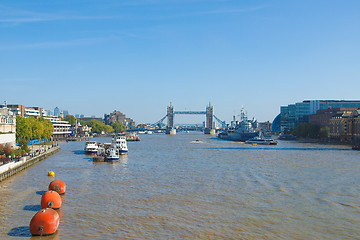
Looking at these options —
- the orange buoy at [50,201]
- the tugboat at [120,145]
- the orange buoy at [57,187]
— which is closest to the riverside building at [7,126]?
the tugboat at [120,145]

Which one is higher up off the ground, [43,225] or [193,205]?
[43,225]

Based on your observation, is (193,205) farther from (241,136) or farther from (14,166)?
(241,136)

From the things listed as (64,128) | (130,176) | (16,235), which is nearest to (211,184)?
(130,176)

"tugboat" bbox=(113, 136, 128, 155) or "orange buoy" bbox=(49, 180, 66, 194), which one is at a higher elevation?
"tugboat" bbox=(113, 136, 128, 155)

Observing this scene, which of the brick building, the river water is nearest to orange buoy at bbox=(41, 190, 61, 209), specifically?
the river water

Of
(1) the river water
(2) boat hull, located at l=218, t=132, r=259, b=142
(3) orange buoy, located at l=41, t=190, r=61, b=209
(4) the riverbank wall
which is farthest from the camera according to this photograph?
(2) boat hull, located at l=218, t=132, r=259, b=142

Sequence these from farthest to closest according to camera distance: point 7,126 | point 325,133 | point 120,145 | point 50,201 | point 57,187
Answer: point 325,133, point 120,145, point 7,126, point 57,187, point 50,201

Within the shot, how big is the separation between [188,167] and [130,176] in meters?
11.2

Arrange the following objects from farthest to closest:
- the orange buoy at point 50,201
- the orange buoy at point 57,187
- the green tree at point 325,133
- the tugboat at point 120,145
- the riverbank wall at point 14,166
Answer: the green tree at point 325,133 → the tugboat at point 120,145 → the riverbank wall at point 14,166 → the orange buoy at point 57,187 → the orange buoy at point 50,201

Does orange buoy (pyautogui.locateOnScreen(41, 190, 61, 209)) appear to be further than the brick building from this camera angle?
No

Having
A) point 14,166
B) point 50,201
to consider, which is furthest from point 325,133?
point 50,201

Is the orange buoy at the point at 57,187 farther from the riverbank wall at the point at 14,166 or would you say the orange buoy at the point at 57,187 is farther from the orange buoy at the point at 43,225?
the orange buoy at the point at 43,225

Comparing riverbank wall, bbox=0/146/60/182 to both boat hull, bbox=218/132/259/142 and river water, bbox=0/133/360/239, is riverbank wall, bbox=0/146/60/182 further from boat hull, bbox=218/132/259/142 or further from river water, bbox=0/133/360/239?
boat hull, bbox=218/132/259/142

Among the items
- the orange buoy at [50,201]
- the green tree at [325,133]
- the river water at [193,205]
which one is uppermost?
the green tree at [325,133]
